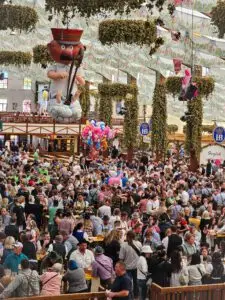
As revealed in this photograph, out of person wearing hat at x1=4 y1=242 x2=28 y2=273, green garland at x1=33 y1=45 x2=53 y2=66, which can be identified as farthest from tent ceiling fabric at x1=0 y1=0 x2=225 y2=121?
person wearing hat at x1=4 y1=242 x2=28 y2=273

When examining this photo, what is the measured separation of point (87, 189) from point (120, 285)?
394 inches

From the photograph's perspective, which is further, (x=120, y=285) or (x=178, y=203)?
(x=178, y=203)

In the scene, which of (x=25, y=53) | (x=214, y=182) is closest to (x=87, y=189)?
(x=214, y=182)

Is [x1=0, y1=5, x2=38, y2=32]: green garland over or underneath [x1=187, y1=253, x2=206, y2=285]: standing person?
over

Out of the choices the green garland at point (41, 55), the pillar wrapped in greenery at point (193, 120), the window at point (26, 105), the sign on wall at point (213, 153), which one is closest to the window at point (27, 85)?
the window at point (26, 105)

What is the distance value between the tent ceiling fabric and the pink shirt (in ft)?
57.9

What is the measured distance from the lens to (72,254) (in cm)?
1191

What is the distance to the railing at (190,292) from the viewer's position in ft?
33.4

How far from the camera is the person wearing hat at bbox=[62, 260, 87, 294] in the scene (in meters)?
10.7

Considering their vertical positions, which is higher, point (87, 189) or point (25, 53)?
point (25, 53)

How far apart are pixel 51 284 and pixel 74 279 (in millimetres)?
426

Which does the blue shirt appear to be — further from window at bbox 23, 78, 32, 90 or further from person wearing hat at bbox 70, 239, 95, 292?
window at bbox 23, 78, 32, 90

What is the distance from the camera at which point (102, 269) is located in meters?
11.7

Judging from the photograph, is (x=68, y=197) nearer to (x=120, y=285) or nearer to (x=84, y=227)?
(x=84, y=227)
